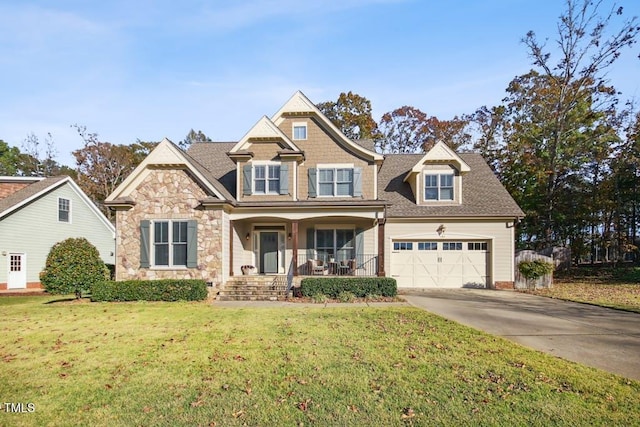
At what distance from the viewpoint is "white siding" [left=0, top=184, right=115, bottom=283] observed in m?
21.2

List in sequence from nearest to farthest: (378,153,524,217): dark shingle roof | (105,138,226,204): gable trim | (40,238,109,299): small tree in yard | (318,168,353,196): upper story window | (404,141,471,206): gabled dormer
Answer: (40,238,109,299): small tree in yard < (105,138,226,204): gable trim < (318,168,353,196): upper story window < (378,153,524,217): dark shingle roof < (404,141,471,206): gabled dormer

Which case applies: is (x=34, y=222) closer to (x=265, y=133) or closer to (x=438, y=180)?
(x=265, y=133)

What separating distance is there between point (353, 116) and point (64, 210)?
23.6 meters

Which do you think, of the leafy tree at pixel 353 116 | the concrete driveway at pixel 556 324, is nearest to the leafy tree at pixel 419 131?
the leafy tree at pixel 353 116

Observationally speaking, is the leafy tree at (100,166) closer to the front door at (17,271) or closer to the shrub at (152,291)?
the front door at (17,271)

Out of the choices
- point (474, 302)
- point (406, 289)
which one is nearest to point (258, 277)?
point (406, 289)

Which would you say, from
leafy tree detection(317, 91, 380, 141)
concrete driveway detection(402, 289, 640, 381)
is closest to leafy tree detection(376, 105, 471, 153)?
leafy tree detection(317, 91, 380, 141)

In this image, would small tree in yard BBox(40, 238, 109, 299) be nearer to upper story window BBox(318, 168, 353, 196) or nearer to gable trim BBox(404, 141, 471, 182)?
upper story window BBox(318, 168, 353, 196)

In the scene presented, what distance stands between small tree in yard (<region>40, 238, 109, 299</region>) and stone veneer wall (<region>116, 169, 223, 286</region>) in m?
0.93

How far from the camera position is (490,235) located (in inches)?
782

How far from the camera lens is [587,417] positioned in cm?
472

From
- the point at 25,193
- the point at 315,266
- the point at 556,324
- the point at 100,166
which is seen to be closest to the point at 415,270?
the point at 315,266

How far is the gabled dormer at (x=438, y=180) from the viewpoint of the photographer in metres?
20.4

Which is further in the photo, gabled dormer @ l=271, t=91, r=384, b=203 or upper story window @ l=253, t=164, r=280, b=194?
gabled dormer @ l=271, t=91, r=384, b=203
